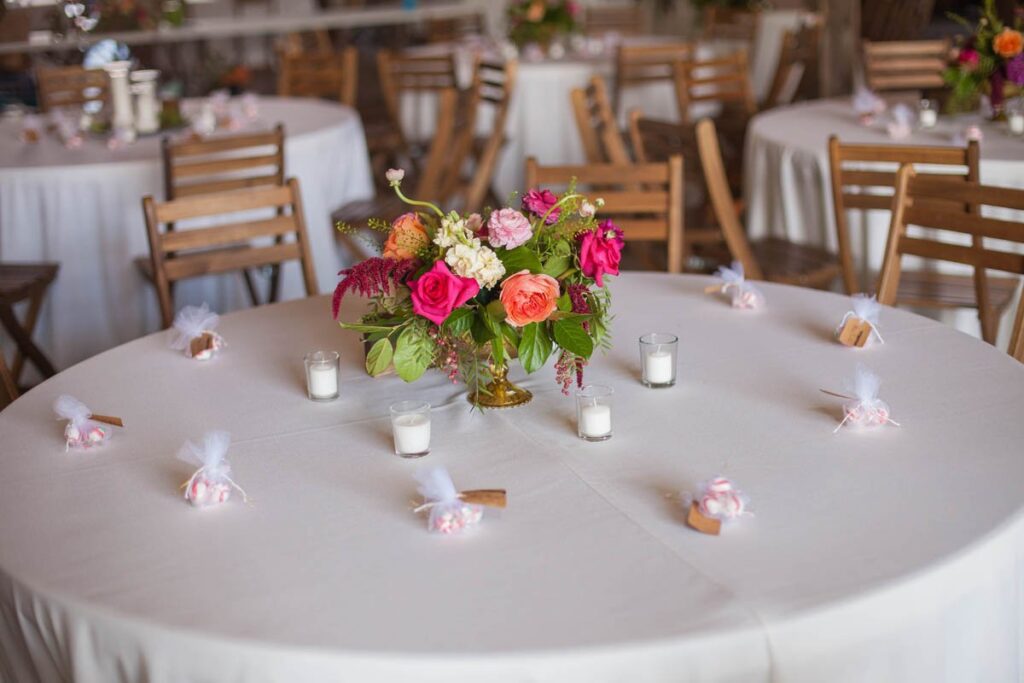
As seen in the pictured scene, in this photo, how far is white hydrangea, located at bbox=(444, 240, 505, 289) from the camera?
1788 millimetres

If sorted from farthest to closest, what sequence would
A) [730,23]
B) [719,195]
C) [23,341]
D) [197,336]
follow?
[730,23]
[719,195]
[23,341]
[197,336]

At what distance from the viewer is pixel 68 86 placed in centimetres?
559

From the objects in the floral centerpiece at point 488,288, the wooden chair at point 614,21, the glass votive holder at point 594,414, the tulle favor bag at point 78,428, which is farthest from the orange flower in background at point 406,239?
the wooden chair at point 614,21

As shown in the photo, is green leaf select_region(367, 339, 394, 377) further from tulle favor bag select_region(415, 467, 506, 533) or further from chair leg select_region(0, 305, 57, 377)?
chair leg select_region(0, 305, 57, 377)

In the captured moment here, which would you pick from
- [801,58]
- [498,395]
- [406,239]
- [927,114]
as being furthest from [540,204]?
[801,58]

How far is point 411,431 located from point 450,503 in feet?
0.83

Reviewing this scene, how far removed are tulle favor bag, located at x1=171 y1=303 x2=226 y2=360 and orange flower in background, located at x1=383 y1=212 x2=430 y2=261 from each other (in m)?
0.59

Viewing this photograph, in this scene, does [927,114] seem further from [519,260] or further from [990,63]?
[519,260]

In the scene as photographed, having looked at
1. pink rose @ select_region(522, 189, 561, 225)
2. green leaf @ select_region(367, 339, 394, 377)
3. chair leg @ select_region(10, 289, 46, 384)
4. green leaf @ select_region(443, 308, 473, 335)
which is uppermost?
pink rose @ select_region(522, 189, 561, 225)

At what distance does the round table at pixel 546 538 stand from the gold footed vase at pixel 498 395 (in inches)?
1.3

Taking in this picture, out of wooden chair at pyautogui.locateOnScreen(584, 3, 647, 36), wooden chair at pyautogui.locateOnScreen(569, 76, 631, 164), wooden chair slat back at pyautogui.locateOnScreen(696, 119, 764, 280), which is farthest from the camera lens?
wooden chair at pyautogui.locateOnScreen(584, 3, 647, 36)

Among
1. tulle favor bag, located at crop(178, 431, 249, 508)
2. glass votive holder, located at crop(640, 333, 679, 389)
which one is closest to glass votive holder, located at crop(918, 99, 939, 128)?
glass votive holder, located at crop(640, 333, 679, 389)

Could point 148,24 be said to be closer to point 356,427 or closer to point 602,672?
point 356,427

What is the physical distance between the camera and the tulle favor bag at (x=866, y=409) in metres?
1.81
